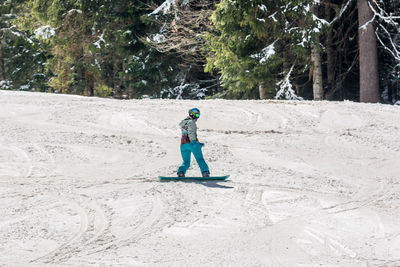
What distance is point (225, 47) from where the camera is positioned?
21.8 m

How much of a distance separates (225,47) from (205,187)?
12.7 m

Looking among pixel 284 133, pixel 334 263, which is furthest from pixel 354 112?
pixel 334 263

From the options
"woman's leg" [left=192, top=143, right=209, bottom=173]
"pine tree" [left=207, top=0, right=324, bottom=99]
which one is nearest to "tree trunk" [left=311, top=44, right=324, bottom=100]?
"pine tree" [left=207, top=0, right=324, bottom=99]

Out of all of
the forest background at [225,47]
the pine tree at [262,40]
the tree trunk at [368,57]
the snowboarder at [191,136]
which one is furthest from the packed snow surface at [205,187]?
the forest background at [225,47]

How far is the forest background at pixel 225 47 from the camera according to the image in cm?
2097

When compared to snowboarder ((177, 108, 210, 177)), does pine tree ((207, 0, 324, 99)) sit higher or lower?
higher

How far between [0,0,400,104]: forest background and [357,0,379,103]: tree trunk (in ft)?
0.12

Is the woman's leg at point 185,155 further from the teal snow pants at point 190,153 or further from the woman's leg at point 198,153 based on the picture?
the woman's leg at point 198,153

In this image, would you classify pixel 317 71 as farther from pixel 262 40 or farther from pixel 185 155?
pixel 185 155

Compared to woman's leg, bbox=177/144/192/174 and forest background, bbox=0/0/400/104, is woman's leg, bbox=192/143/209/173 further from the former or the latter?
forest background, bbox=0/0/400/104

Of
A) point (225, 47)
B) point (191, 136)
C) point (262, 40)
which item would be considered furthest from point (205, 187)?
point (262, 40)

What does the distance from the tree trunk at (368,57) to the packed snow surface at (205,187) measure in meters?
3.34

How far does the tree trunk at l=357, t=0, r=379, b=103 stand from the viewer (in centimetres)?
2044

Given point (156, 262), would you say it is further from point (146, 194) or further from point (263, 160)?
point (263, 160)
